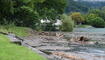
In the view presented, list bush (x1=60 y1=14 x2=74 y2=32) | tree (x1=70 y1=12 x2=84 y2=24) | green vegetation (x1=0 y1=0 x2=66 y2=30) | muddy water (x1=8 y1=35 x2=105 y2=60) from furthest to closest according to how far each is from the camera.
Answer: tree (x1=70 y1=12 x2=84 y2=24)
bush (x1=60 y1=14 x2=74 y2=32)
green vegetation (x1=0 y1=0 x2=66 y2=30)
muddy water (x1=8 y1=35 x2=105 y2=60)

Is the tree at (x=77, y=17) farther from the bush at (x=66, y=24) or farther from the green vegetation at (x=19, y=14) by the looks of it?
the green vegetation at (x=19, y=14)

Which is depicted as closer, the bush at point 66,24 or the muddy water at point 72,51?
the muddy water at point 72,51

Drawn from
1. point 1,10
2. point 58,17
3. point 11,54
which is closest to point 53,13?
point 58,17

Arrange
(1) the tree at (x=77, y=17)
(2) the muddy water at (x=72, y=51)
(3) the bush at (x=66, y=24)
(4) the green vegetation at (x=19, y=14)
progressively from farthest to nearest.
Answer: (1) the tree at (x=77, y=17)
(3) the bush at (x=66, y=24)
(4) the green vegetation at (x=19, y=14)
(2) the muddy water at (x=72, y=51)

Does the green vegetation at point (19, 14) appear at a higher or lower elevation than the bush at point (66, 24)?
higher

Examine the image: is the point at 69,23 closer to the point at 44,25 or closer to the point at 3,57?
the point at 44,25

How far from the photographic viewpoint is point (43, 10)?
105438 millimetres

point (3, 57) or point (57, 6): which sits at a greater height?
point (3, 57)

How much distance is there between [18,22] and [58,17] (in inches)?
870

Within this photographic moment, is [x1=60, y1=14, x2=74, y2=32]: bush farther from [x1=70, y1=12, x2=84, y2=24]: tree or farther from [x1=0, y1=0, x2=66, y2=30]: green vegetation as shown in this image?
[x1=70, y1=12, x2=84, y2=24]: tree

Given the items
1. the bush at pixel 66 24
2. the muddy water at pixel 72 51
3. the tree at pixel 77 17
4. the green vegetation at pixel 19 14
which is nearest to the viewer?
the muddy water at pixel 72 51

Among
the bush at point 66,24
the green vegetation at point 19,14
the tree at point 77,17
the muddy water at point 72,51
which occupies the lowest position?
the tree at point 77,17

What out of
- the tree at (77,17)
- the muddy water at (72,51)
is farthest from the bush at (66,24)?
the tree at (77,17)

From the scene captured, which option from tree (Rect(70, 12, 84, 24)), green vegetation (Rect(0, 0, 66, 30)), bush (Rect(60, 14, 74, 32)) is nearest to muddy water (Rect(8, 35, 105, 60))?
green vegetation (Rect(0, 0, 66, 30))
